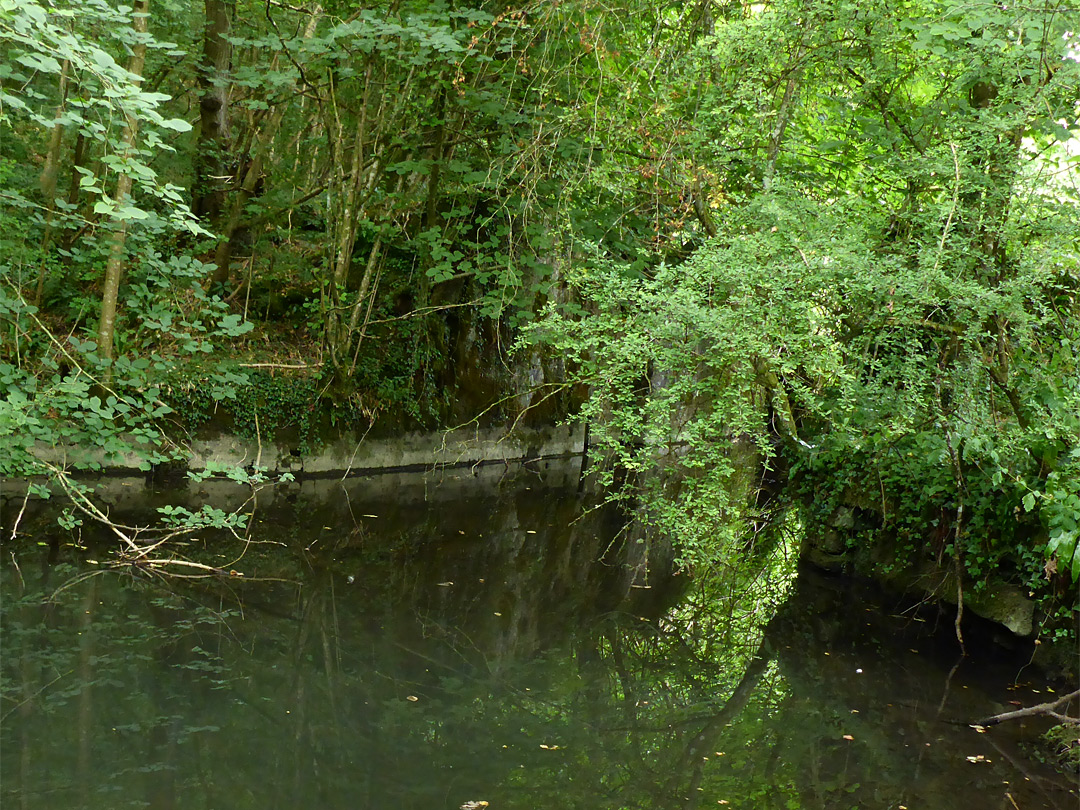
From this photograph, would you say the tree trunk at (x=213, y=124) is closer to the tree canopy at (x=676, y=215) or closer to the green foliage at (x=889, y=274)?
the tree canopy at (x=676, y=215)

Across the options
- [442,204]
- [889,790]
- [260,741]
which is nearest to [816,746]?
[889,790]

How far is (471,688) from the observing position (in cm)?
538

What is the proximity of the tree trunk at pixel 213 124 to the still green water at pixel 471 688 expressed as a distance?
12.7ft

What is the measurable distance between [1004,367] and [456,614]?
4161 millimetres

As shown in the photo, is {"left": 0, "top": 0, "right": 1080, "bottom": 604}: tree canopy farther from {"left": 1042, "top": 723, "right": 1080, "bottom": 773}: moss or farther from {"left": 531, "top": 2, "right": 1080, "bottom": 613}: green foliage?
{"left": 1042, "top": 723, "right": 1080, "bottom": 773}: moss

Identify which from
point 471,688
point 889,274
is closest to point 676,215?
point 889,274

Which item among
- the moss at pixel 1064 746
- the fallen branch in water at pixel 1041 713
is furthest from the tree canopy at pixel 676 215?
the moss at pixel 1064 746

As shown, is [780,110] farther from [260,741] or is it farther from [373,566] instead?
[260,741]

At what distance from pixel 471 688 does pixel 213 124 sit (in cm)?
755

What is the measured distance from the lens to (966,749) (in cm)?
503

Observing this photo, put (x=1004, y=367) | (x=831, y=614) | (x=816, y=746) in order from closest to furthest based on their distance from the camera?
(x=816, y=746), (x=1004, y=367), (x=831, y=614)

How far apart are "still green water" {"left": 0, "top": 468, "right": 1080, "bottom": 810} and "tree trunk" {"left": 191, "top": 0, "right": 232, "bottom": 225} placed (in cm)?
387

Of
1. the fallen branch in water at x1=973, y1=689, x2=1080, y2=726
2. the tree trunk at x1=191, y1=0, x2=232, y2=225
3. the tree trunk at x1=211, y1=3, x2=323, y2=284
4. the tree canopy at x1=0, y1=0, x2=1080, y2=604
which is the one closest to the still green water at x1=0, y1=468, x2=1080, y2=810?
the fallen branch in water at x1=973, y1=689, x2=1080, y2=726

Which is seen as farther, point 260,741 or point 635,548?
point 635,548
